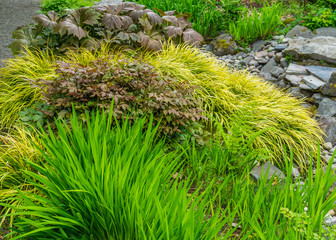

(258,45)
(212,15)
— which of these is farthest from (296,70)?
(212,15)

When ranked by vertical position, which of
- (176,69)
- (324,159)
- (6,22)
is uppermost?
(176,69)

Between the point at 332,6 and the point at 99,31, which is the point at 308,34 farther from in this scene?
the point at 99,31

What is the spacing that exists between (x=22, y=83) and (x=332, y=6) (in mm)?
6245

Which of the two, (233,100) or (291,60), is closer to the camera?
(233,100)

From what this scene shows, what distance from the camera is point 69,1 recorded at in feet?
28.0

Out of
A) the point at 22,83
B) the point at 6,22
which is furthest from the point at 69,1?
the point at 22,83

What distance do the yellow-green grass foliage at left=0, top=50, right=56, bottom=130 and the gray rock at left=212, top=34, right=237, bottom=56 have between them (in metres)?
3.03

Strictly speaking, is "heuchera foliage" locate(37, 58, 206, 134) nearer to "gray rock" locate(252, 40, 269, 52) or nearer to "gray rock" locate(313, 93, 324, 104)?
"gray rock" locate(313, 93, 324, 104)

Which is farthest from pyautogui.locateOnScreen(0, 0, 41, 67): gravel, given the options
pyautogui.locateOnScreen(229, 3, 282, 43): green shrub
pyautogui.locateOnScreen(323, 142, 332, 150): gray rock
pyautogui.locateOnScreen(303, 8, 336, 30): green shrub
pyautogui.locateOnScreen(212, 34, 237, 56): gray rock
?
pyautogui.locateOnScreen(303, 8, 336, 30): green shrub

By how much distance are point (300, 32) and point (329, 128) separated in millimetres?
2768

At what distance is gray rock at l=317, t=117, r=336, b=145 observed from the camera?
3752 mm

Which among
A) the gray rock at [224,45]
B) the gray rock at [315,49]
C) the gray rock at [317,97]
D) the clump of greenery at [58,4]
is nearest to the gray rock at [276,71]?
the gray rock at [315,49]

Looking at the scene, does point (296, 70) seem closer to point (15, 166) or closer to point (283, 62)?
point (283, 62)

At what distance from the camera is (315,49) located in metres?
4.98
